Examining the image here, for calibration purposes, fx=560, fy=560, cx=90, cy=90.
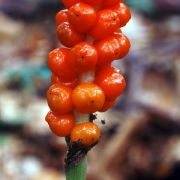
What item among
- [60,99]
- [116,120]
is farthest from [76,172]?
[116,120]

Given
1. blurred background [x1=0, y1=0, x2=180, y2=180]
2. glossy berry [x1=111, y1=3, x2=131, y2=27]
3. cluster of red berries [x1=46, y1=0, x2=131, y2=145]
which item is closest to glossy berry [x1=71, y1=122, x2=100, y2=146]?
cluster of red berries [x1=46, y1=0, x2=131, y2=145]

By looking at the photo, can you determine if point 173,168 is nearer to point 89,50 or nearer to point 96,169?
point 96,169

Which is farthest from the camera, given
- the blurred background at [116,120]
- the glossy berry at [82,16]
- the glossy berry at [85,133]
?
the blurred background at [116,120]

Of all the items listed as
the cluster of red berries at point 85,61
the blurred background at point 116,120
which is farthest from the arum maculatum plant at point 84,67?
the blurred background at point 116,120

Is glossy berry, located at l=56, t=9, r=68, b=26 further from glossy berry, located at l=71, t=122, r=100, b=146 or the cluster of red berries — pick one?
glossy berry, located at l=71, t=122, r=100, b=146

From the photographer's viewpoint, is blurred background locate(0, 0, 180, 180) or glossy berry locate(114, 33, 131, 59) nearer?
glossy berry locate(114, 33, 131, 59)

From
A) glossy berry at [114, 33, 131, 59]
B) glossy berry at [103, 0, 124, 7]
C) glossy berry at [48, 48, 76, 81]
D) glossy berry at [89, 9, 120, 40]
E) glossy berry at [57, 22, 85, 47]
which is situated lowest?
glossy berry at [48, 48, 76, 81]

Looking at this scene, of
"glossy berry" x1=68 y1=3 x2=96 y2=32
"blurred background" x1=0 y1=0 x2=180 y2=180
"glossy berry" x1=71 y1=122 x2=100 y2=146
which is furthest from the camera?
"blurred background" x1=0 y1=0 x2=180 y2=180

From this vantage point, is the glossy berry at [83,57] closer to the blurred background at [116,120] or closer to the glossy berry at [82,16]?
the glossy berry at [82,16]
